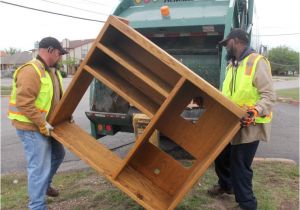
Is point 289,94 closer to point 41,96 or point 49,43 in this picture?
point 49,43

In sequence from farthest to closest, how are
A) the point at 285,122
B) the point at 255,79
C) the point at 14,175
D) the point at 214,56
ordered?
the point at 285,122
the point at 214,56
the point at 14,175
the point at 255,79

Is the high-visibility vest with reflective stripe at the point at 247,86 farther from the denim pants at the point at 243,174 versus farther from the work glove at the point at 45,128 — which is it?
the work glove at the point at 45,128

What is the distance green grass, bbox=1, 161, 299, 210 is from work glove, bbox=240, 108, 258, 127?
1.29 meters

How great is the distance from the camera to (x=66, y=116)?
3582mm

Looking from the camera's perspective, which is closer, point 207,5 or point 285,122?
point 207,5

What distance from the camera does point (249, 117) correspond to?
2.79 m

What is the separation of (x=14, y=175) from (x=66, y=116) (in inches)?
77.9

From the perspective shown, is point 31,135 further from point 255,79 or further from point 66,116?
point 255,79

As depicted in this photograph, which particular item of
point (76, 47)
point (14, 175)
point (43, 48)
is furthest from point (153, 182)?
point (76, 47)

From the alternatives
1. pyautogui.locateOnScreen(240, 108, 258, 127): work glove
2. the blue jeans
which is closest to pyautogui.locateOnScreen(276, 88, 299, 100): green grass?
pyautogui.locateOnScreen(240, 108, 258, 127): work glove

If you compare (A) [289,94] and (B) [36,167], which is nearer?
(B) [36,167]

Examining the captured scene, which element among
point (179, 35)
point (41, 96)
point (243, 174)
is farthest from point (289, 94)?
point (41, 96)

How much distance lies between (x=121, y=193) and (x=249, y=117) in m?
1.93

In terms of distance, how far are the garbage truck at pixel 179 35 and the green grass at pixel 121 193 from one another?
2.76ft
